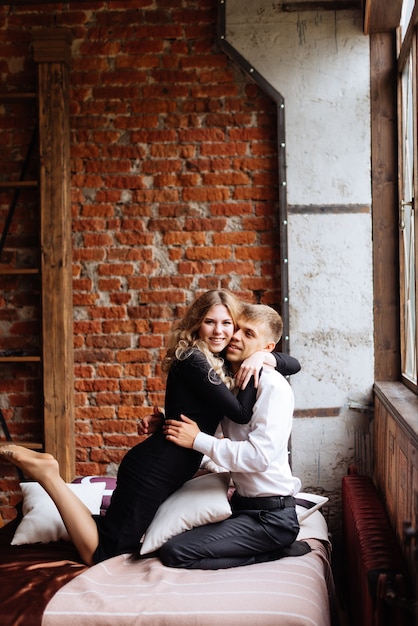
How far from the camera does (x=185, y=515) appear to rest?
265 centimetres

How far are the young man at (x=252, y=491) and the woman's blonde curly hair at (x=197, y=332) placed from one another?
0.66ft

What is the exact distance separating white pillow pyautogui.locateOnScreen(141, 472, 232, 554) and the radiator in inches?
21.6

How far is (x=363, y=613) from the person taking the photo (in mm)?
2510

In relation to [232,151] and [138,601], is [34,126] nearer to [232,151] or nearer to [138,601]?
[232,151]

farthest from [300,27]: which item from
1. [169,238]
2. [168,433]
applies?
[168,433]

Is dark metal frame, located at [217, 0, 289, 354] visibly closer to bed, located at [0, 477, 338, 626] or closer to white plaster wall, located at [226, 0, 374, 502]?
white plaster wall, located at [226, 0, 374, 502]

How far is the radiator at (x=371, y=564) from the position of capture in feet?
7.06

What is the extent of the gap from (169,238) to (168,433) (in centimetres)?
174

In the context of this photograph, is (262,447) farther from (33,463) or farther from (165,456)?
(33,463)

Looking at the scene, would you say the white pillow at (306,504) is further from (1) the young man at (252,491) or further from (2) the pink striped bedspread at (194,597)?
(2) the pink striped bedspread at (194,597)

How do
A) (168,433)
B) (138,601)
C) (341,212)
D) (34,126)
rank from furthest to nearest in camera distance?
(34,126)
(341,212)
(168,433)
(138,601)

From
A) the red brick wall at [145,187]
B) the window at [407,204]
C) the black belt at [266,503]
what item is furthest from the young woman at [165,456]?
the red brick wall at [145,187]

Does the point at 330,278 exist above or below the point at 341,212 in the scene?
below

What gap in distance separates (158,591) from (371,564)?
722 mm
